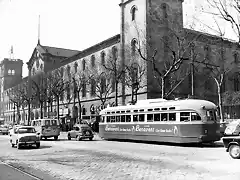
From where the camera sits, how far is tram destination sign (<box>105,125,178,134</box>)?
20844 mm

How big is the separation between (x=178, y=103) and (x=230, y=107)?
61.5ft

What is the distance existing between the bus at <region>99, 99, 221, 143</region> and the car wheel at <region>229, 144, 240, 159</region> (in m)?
5.70

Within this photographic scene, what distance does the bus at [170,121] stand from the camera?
1964 centimetres

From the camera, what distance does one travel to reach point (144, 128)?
23000mm

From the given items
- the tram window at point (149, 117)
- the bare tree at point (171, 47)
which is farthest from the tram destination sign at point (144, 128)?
the bare tree at point (171, 47)

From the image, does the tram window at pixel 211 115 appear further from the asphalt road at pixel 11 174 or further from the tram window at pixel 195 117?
the asphalt road at pixel 11 174

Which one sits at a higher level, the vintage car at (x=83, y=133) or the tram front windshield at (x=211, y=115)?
the tram front windshield at (x=211, y=115)

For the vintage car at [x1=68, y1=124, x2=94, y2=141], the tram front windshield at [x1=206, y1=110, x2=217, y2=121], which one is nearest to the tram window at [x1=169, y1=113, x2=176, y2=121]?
the tram front windshield at [x1=206, y1=110, x2=217, y2=121]

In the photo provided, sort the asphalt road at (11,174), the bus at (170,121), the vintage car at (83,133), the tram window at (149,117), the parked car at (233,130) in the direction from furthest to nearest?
the vintage car at (83,133), the tram window at (149,117), the bus at (170,121), the parked car at (233,130), the asphalt road at (11,174)

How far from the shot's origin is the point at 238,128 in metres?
13.9

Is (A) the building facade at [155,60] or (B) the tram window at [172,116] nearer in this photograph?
(B) the tram window at [172,116]

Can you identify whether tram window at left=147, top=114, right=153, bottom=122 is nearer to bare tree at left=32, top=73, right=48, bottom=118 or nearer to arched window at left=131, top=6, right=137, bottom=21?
arched window at left=131, top=6, right=137, bottom=21

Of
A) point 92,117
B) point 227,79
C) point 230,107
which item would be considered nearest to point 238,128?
point 230,107

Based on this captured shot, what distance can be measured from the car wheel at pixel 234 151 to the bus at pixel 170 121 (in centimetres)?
570
